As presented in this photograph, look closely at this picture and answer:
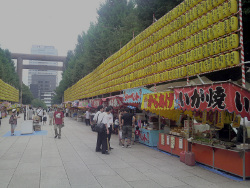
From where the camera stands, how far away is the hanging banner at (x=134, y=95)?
12.0m

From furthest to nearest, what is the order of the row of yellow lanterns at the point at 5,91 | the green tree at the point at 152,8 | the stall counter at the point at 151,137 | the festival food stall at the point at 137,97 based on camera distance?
the row of yellow lanterns at the point at 5,91, the green tree at the point at 152,8, the festival food stall at the point at 137,97, the stall counter at the point at 151,137

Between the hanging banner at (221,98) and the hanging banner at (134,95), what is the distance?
4.57m

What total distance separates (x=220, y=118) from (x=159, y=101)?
2475 millimetres

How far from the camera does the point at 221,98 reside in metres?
6.20

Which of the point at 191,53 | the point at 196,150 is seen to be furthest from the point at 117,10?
the point at 196,150

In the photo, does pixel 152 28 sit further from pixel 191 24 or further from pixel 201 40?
pixel 201 40

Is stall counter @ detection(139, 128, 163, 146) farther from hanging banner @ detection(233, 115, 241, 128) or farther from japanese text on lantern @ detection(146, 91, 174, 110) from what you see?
hanging banner @ detection(233, 115, 241, 128)

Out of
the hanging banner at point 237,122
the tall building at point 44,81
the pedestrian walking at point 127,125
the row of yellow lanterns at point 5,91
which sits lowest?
the pedestrian walking at point 127,125

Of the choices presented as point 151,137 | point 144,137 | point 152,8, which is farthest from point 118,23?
point 151,137

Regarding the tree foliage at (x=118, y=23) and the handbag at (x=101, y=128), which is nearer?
the handbag at (x=101, y=128)

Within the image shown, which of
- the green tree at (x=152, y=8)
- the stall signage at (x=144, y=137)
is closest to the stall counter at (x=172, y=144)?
the stall signage at (x=144, y=137)

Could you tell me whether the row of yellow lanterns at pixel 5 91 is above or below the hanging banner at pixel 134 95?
above

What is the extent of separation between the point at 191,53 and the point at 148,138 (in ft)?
15.8

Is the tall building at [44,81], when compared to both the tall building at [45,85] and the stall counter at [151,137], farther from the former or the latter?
the stall counter at [151,137]
